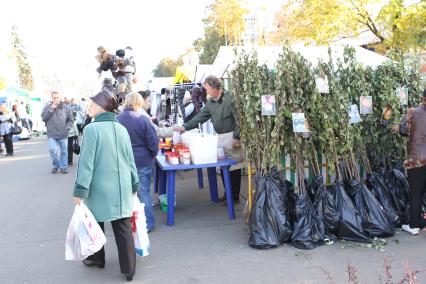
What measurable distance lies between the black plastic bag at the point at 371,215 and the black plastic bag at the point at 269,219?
30.1 inches

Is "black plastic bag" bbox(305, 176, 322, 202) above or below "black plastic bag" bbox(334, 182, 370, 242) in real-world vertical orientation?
above

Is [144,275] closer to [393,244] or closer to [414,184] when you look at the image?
[393,244]

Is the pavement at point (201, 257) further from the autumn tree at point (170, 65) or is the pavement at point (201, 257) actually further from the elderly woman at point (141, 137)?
the autumn tree at point (170, 65)

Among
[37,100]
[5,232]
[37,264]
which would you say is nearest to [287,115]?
[37,264]

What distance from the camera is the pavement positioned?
3740mm

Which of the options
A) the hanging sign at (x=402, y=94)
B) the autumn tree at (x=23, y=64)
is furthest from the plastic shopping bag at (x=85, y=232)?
the autumn tree at (x=23, y=64)

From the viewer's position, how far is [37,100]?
27453mm

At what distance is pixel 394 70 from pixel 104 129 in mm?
3373

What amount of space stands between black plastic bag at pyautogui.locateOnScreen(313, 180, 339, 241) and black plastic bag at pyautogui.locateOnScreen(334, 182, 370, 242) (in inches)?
2.0

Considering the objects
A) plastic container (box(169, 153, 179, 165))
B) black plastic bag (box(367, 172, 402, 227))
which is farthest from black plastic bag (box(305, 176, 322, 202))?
plastic container (box(169, 153, 179, 165))

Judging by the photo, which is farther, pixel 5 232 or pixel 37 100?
pixel 37 100

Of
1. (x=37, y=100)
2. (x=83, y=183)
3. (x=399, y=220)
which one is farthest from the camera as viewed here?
(x=37, y=100)

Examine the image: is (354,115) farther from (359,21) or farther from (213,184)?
(359,21)

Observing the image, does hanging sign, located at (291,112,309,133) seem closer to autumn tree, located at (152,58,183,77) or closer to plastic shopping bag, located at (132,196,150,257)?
plastic shopping bag, located at (132,196,150,257)
